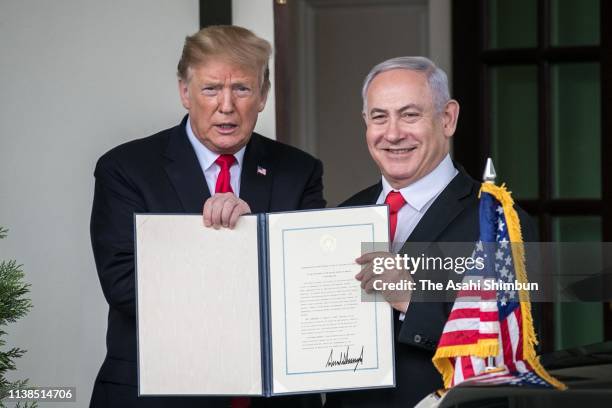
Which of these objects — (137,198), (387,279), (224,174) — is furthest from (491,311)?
(137,198)

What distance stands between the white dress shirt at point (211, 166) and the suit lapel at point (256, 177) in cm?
3

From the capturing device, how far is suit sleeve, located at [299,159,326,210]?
3.84 metres

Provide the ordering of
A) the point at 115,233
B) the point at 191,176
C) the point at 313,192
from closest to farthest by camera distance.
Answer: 1. the point at 115,233
2. the point at 191,176
3. the point at 313,192

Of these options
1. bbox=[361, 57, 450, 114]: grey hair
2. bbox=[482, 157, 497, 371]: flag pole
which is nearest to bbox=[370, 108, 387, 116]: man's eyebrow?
bbox=[361, 57, 450, 114]: grey hair

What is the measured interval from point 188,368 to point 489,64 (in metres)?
3.05

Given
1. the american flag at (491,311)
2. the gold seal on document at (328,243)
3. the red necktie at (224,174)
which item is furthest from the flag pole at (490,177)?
the red necktie at (224,174)

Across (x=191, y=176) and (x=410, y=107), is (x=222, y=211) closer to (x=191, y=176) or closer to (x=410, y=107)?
(x=191, y=176)

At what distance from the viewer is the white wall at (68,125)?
4.87 meters

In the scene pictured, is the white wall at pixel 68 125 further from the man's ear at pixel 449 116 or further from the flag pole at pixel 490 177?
the flag pole at pixel 490 177

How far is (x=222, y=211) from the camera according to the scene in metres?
3.31

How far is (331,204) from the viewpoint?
7.21 m

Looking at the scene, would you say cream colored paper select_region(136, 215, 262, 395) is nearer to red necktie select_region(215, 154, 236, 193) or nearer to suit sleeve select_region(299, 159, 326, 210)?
red necktie select_region(215, 154, 236, 193)

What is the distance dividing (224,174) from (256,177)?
11 centimetres

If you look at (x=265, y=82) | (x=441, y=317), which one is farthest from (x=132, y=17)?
(x=441, y=317)
